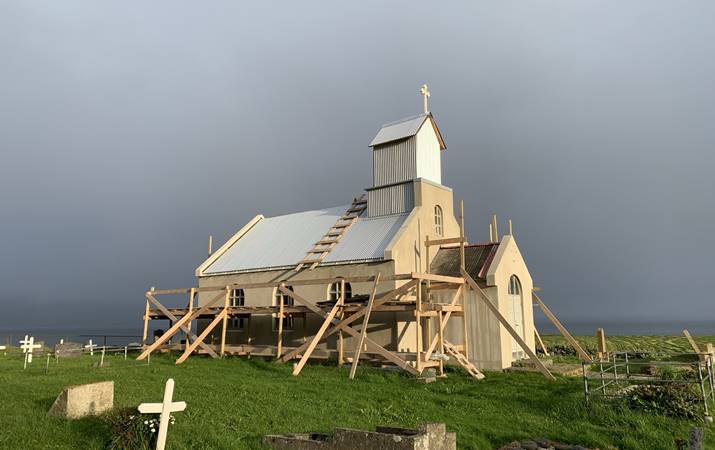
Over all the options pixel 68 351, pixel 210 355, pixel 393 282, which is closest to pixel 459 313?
pixel 393 282

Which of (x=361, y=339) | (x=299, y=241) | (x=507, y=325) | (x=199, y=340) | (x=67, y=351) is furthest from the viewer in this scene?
(x=299, y=241)

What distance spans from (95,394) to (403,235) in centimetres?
1529

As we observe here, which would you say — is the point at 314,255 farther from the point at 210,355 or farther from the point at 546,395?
the point at 546,395

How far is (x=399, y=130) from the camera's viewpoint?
27.9 m

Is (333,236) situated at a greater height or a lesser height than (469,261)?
greater

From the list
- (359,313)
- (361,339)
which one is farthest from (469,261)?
(361,339)

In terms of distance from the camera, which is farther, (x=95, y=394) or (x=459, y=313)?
(x=459, y=313)

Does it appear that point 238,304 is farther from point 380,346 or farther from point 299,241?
point 380,346

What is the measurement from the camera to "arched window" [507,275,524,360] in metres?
23.8

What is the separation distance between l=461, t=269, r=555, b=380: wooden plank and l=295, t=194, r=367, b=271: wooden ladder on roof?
745 cm

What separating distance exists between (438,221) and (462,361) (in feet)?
28.1

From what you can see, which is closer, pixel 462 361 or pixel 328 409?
pixel 328 409

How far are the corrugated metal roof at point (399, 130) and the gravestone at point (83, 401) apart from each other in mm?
19602

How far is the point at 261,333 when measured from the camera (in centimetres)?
2786
